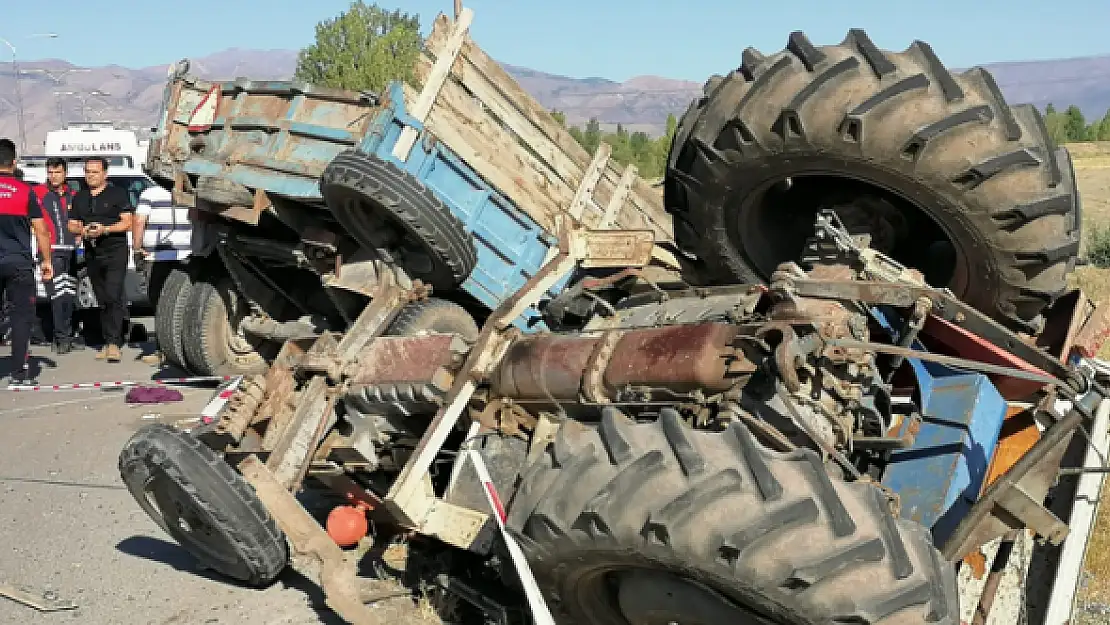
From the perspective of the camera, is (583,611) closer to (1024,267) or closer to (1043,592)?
(1043,592)

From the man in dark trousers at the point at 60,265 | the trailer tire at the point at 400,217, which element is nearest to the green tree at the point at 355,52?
the man in dark trousers at the point at 60,265

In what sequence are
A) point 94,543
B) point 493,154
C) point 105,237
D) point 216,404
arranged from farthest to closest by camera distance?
point 105,237 < point 493,154 < point 216,404 < point 94,543

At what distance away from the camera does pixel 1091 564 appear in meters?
4.80

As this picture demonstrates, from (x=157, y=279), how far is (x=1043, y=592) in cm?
876

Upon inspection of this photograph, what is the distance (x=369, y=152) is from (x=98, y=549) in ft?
9.05

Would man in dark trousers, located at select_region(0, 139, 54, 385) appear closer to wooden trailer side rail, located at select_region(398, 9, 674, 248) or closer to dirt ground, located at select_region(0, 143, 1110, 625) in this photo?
dirt ground, located at select_region(0, 143, 1110, 625)

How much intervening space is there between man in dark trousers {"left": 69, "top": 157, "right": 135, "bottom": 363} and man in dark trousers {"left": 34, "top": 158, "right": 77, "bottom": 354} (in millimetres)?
298

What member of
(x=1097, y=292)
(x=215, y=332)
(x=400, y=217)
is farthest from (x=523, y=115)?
(x=1097, y=292)

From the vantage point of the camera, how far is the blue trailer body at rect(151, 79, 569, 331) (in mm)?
7055

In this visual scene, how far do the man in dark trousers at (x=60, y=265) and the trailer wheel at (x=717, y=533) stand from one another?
9310 mm

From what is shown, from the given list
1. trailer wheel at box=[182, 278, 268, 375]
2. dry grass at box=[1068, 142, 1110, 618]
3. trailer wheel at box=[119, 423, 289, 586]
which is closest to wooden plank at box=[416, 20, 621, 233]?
trailer wheel at box=[182, 278, 268, 375]

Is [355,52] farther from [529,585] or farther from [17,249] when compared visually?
[529,585]

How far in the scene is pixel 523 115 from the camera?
7738 millimetres

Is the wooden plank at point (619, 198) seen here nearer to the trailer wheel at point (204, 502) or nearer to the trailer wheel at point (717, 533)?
the trailer wheel at point (204, 502)
